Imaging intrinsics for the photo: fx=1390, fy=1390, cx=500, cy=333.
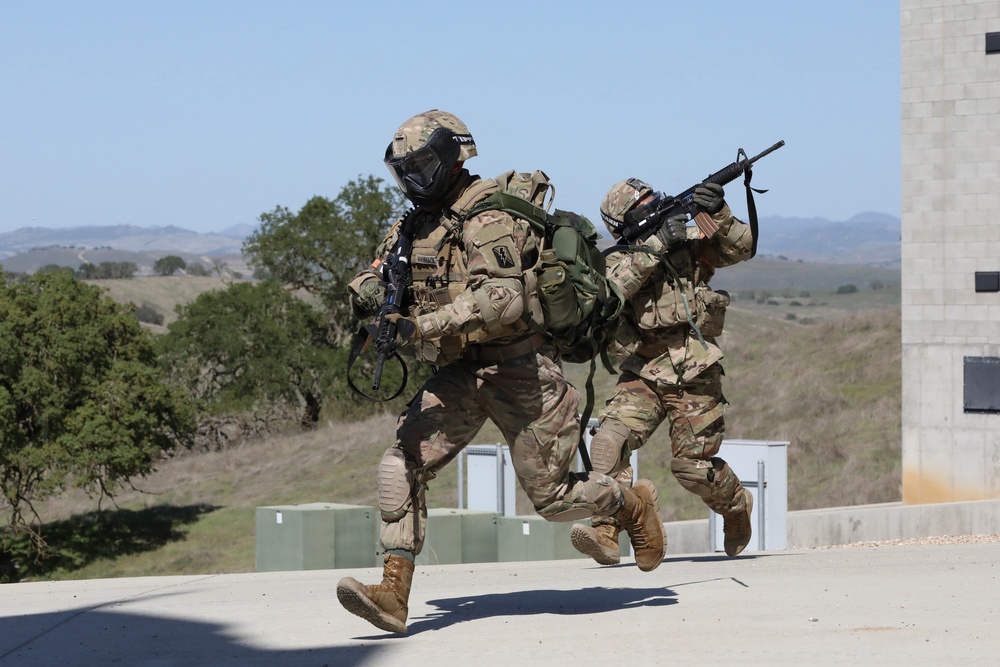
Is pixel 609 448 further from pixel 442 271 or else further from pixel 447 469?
pixel 447 469

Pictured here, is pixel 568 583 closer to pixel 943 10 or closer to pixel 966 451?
pixel 966 451

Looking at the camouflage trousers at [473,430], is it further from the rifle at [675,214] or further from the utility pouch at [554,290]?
the rifle at [675,214]

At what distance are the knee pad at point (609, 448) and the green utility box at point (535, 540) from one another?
403cm

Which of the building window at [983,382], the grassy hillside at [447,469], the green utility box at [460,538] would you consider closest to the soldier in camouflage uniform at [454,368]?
the green utility box at [460,538]

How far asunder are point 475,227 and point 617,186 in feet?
9.76

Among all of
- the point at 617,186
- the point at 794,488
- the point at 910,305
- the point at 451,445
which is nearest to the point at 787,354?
the point at 794,488

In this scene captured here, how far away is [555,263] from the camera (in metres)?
6.16

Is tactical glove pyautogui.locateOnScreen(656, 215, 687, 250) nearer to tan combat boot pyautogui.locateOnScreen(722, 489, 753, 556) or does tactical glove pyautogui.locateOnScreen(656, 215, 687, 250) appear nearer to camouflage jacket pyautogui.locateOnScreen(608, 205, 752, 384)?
camouflage jacket pyautogui.locateOnScreen(608, 205, 752, 384)

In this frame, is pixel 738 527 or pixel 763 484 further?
pixel 763 484

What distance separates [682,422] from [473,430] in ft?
7.52

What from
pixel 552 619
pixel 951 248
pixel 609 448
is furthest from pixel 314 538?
pixel 951 248

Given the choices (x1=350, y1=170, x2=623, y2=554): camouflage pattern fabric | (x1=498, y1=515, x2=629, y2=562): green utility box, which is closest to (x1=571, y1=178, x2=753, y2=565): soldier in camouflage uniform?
(x1=350, y1=170, x2=623, y2=554): camouflage pattern fabric

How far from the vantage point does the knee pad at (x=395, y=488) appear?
6.04 m

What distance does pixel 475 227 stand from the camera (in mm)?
5863
